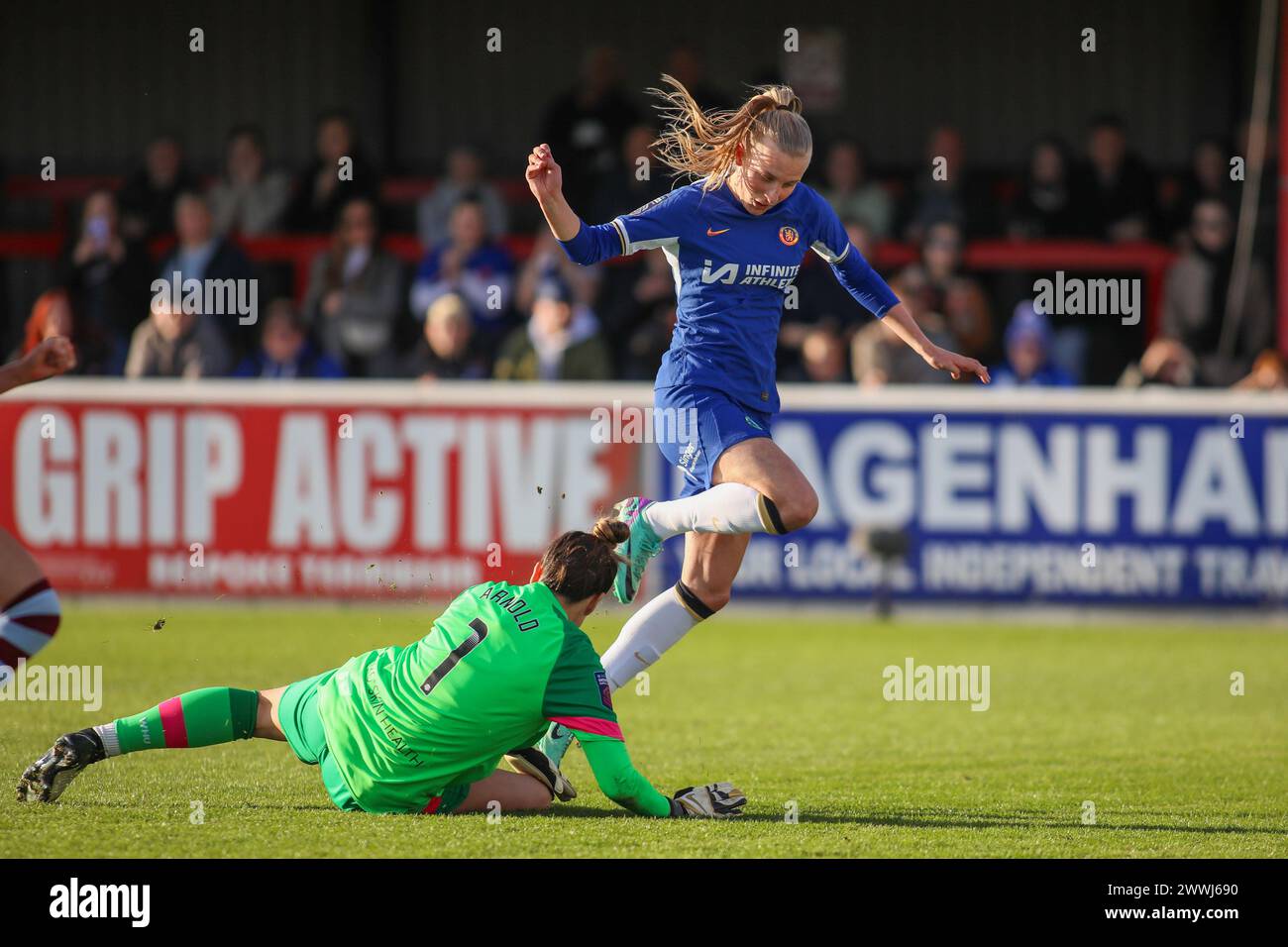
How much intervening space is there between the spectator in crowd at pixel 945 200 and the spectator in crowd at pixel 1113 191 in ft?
2.84

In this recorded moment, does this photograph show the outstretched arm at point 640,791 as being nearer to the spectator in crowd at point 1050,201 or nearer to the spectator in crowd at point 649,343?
the spectator in crowd at point 649,343

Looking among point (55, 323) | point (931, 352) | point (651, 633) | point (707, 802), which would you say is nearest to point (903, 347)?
point (55, 323)

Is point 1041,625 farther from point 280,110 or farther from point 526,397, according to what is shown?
point 280,110

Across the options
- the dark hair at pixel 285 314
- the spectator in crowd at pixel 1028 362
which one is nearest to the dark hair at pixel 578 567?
the spectator in crowd at pixel 1028 362

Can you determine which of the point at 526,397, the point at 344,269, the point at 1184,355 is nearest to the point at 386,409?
the point at 526,397

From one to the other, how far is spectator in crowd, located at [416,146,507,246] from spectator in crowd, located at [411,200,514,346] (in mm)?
496

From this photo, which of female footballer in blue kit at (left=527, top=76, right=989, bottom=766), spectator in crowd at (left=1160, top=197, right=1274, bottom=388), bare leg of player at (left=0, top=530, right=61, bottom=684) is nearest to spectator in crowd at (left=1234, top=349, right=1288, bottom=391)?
spectator in crowd at (left=1160, top=197, right=1274, bottom=388)

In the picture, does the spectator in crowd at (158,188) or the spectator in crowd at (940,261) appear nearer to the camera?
the spectator in crowd at (940,261)

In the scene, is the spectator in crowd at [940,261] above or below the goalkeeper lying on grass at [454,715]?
above

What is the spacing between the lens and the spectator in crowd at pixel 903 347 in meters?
12.8

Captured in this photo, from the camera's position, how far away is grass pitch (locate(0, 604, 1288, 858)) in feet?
18.2

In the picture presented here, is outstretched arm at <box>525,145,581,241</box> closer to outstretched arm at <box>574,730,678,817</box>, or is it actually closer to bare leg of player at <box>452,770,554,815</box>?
outstretched arm at <box>574,730,678,817</box>

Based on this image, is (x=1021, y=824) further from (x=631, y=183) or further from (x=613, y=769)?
(x=631, y=183)

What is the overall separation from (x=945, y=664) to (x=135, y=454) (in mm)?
5469
